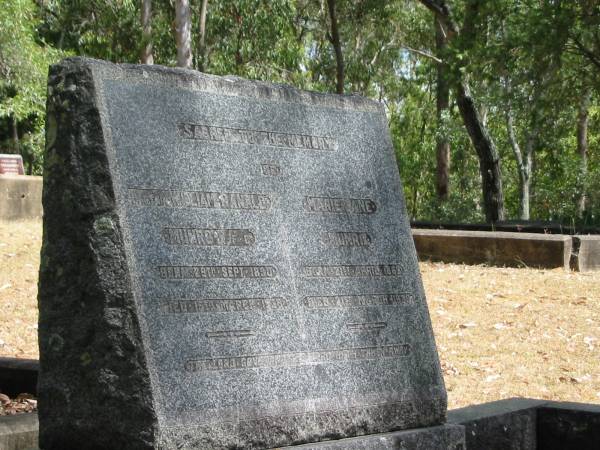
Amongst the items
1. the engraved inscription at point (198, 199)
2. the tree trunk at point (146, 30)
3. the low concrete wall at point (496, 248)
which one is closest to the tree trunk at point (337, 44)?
the tree trunk at point (146, 30)

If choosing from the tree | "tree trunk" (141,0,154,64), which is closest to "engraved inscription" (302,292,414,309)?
the tree

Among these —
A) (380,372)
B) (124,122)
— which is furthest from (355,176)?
(124,122)

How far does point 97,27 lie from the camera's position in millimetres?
29656

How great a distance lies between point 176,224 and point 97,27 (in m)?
27.0

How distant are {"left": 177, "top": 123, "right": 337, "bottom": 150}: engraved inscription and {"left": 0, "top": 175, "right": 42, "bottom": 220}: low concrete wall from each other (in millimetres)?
10867

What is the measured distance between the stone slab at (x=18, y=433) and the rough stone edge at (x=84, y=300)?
0.82 metres

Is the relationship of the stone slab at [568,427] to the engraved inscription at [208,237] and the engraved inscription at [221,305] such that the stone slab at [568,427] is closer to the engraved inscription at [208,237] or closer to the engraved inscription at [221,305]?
the engraved inscription at [221,305]

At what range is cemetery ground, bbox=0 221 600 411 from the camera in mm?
7738

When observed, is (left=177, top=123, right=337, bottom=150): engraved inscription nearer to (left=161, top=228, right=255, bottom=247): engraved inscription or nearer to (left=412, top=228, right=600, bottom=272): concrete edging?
(left=161, top=228, right=255, bottom=247): engraved inscription

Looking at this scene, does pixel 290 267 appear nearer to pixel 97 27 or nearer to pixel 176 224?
pixel 176 224

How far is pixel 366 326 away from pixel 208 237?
0.87 metres

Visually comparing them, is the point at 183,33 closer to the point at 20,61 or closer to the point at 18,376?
the point at 20,61

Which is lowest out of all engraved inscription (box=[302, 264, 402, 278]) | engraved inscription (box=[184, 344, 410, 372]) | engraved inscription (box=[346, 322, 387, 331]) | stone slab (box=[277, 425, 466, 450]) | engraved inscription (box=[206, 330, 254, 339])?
stone slab (box=[277, 425, 466, 450])

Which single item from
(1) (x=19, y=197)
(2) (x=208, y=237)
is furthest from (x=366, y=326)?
(1) (x=19, y=197)
